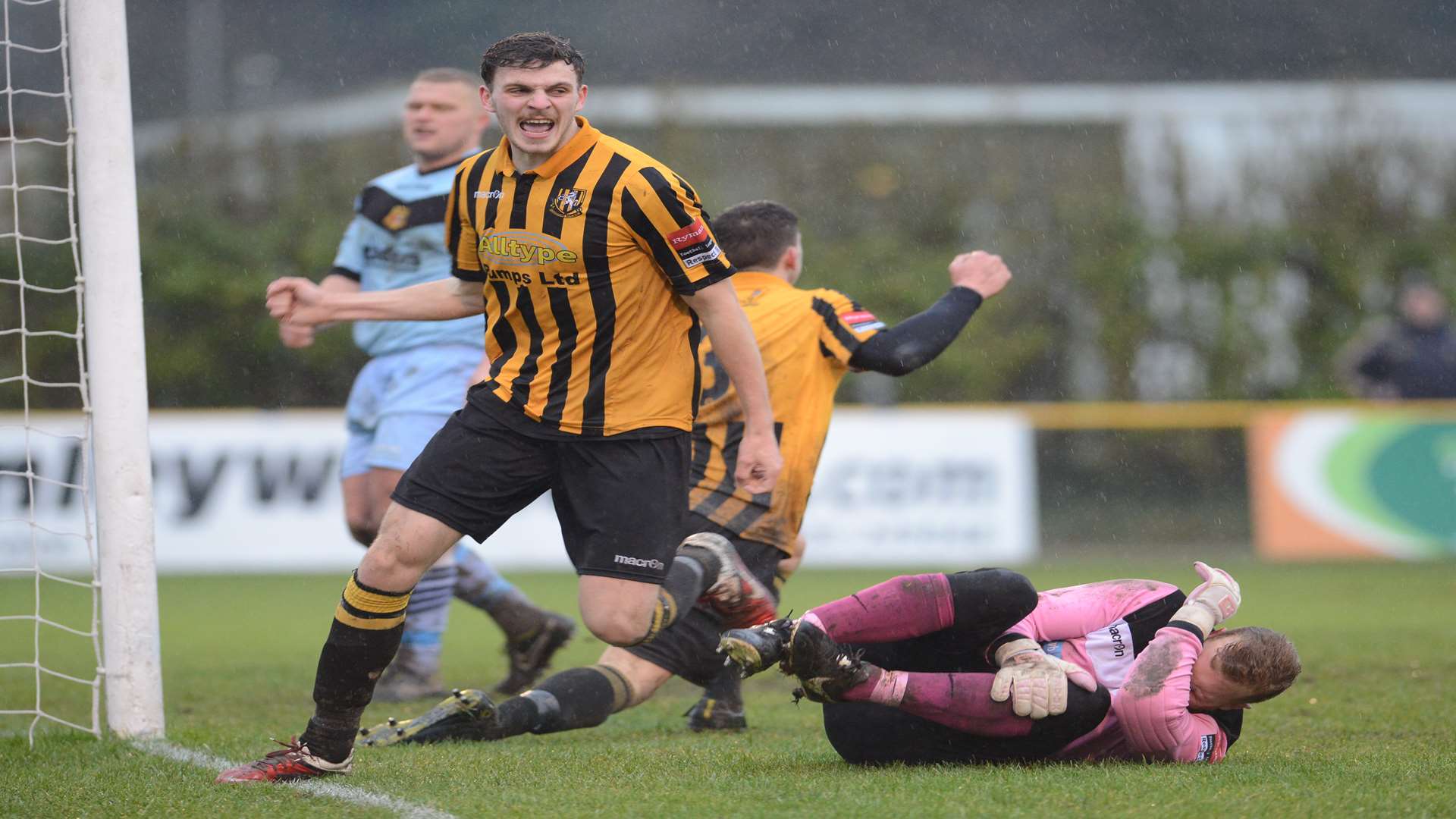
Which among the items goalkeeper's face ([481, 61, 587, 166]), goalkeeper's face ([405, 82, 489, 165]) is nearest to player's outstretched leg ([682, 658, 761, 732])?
goalkeeper's face ([481, 61, 587, 166])

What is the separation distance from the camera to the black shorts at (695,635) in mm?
5113

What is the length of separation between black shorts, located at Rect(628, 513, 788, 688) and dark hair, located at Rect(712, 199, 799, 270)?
928 millimetres

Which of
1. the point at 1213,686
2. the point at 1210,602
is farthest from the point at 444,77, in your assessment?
the point at 1213,686

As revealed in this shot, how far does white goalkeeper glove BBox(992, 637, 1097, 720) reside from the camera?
154 inches

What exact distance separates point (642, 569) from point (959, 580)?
2.79 ft

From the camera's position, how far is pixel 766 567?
5191mm

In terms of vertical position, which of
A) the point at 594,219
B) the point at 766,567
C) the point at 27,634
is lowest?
the point at 27,634

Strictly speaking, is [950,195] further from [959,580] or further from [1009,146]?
[959,580]

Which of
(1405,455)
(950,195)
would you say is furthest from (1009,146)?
(1405,455)

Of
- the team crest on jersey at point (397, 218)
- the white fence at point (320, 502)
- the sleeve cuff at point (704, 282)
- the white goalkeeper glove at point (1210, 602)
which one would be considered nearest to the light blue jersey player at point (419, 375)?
the team crest on jersey at point (397, 218)

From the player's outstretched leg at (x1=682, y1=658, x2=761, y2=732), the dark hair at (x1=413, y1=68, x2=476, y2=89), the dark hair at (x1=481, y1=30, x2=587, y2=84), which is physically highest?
the dark hair at (x1=413, y1=68, x2=476, y2=89)

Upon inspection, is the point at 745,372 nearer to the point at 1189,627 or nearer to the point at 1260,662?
the point at 1189,627

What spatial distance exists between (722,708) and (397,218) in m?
2.33

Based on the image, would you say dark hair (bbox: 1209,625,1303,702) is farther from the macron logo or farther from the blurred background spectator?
the blurred background spectator
